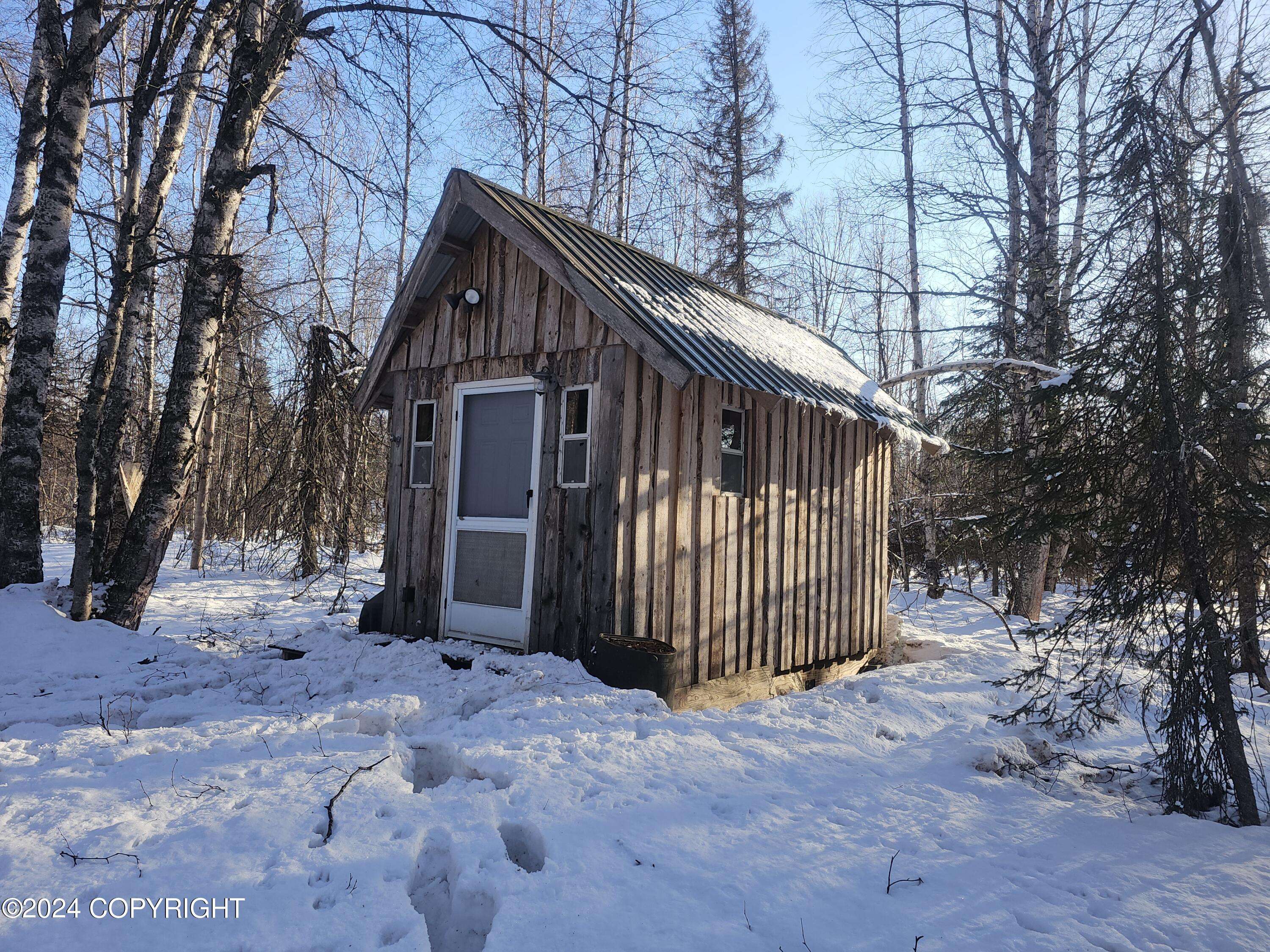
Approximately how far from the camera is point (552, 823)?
3199 mm

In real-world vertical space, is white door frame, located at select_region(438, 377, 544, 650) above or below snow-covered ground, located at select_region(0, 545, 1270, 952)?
above

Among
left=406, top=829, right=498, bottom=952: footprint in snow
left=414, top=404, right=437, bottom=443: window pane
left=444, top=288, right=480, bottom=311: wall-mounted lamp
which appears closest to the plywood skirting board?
left=406, top=829, right=498, bottom=952: footprint in snow

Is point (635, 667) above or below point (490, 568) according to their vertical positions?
below

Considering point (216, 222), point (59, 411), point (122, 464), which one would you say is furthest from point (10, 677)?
point (59, 411)

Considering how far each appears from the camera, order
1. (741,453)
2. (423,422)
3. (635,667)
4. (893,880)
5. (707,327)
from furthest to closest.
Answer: (423,422) → (741,453) → (707,327) → (635,667) → (893,880)

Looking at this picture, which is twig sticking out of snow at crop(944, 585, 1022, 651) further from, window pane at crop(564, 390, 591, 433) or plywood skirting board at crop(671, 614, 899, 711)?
window pane at crop(564, 390, 591, 433)

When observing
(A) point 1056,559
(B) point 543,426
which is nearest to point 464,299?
(B) point 543,426

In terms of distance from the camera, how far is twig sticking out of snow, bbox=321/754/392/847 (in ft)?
9.78

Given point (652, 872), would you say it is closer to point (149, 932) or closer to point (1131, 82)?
point (149, 932)

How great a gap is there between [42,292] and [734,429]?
6.60 meters

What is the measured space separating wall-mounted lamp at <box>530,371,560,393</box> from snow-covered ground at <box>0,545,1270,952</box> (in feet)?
7.46

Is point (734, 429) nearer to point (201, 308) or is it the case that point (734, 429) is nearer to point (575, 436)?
point (575, 436)

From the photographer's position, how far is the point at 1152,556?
428 cm

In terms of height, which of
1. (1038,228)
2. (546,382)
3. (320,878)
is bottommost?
(320,878)
